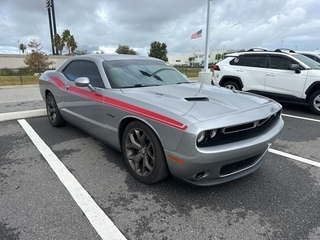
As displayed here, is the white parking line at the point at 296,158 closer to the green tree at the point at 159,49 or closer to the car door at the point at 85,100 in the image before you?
the car door at the point at 85,100

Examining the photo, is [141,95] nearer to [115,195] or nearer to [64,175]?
[115,195]

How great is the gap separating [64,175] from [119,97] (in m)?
1.20

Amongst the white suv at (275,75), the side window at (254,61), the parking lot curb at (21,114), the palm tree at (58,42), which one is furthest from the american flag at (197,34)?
the palm tree at (58,42)

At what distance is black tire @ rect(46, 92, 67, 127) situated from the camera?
15.1 feet

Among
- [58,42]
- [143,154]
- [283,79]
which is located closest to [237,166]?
[143,154]

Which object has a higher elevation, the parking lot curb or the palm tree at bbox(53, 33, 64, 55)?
the palm tree at bbox(53, 33, 64, 55)

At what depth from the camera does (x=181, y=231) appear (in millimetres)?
2027

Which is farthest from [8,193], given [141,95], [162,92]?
[162,92]

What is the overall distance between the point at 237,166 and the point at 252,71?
17.9 feet

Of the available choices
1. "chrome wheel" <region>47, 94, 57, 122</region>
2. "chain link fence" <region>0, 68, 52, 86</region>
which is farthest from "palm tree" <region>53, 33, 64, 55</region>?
"chrome wheel" <region>47, 94, 57, 122</region>

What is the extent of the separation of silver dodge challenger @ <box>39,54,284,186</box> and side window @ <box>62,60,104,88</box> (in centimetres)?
2

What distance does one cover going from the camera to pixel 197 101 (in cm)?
260

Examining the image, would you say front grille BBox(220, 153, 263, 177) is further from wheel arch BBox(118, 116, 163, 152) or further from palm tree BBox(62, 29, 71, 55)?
palm tree BBox(62, 29, 71, 55)

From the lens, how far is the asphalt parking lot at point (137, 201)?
6.66 feet
